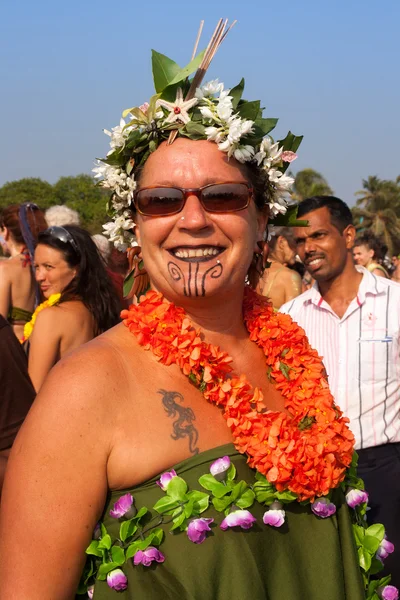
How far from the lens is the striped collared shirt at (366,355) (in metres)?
4.89

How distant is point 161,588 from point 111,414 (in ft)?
1.65

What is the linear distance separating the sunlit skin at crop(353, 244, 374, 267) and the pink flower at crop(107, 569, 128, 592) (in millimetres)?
8821

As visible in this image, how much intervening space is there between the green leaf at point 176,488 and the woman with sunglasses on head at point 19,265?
16.1ft

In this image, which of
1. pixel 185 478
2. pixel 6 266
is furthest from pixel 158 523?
pixel 6 266

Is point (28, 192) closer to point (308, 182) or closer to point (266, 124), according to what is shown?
point (308, 182)

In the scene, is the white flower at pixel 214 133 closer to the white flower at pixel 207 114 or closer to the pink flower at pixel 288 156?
the white flower at pixel 207 114

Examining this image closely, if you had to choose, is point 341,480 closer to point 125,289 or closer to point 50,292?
point 125,289

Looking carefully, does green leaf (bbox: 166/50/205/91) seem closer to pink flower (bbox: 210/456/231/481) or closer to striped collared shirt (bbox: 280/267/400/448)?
pink flower (bbox: 210/456/231/481)

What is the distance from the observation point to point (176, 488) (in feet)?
7.30

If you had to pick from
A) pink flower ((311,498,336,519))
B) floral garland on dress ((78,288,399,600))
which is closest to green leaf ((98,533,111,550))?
floral garland on dress ((78,288,399,600))

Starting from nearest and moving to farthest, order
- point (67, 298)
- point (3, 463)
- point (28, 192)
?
1. point (3, 463)
2. point (67, 298)
3. point (28, 192)

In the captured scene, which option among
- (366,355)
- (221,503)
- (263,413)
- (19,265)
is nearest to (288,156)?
(263,413)

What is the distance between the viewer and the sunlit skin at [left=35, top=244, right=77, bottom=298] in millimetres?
5645

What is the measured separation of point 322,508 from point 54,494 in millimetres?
887
